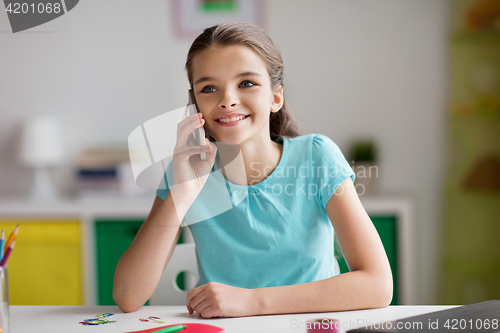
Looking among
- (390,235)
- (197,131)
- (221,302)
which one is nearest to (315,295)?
(221,302)

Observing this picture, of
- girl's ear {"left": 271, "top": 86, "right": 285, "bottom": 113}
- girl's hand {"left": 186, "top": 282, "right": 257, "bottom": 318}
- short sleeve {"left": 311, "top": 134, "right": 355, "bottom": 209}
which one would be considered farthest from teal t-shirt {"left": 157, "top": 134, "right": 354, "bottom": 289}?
girl's hand {"left": 186, "top": 282, "right": 257, "bottom": 318}

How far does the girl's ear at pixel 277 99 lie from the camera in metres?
1.05

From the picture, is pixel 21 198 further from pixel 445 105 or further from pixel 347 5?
pixel 445 105

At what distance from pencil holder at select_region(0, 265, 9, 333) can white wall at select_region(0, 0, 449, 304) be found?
1.60 m

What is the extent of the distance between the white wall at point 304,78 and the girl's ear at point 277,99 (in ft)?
3.31

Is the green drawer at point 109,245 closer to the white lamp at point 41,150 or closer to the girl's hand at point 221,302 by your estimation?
the white lamp at point 41,150

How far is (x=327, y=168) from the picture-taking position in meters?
0.96
